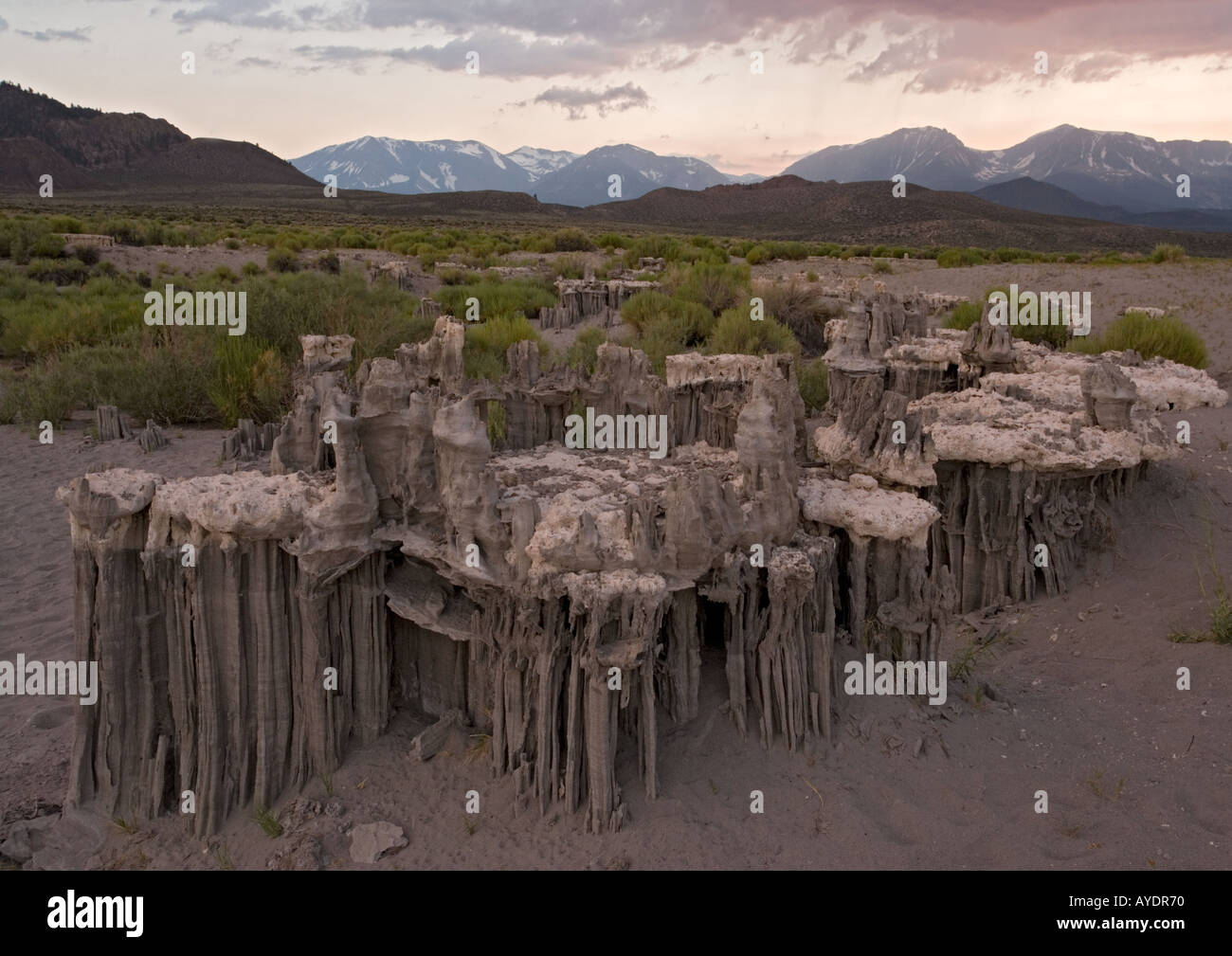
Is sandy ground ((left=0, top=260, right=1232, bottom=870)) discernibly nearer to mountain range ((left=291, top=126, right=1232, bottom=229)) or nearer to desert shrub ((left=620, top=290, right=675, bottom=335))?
desert shrub ((left=620, top=290, right=675, bottom=335))

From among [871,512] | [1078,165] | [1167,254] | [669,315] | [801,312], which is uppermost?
[1078,165]

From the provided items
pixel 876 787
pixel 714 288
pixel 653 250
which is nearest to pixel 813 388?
pixel 714 288

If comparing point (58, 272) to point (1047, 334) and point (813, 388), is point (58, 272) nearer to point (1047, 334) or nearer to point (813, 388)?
point (813, 388)

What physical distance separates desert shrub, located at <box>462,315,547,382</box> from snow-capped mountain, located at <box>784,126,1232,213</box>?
140030 mm

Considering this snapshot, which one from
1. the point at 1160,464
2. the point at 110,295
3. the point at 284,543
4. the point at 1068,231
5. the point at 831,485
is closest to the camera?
the point at 284,543

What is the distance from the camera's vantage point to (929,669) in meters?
3.95

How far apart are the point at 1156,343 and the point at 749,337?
4.71 m

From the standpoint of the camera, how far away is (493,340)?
1167 centimetres

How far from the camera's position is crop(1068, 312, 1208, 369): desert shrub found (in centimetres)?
1034

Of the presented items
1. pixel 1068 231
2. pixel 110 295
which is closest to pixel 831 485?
pixel 110 295

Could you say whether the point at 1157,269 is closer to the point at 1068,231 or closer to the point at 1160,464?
the point at 1160,464

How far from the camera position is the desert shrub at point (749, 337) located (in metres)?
11.8

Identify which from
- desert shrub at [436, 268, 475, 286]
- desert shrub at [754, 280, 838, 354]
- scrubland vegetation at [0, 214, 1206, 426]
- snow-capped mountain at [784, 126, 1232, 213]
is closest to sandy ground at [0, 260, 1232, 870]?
scrubland vegetation at [0, 214, 1206, 426]

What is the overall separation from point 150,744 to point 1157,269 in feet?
71.7
